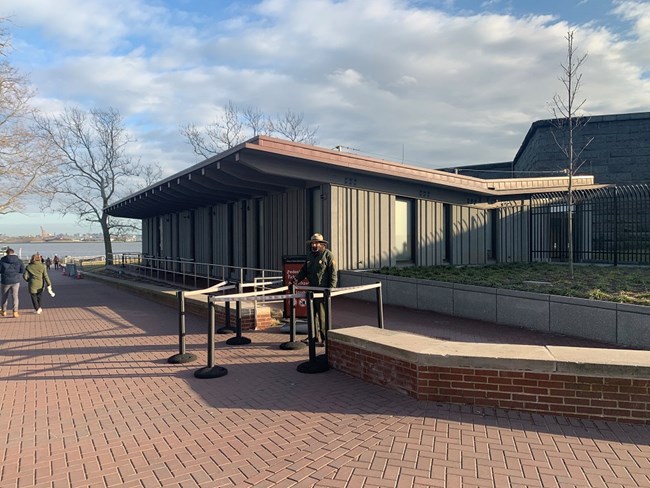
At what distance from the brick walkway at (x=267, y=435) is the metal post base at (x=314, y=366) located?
14 cm

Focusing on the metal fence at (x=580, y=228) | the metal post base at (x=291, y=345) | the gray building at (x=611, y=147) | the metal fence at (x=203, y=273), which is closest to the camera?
the metal post base at (x=291, y=345)

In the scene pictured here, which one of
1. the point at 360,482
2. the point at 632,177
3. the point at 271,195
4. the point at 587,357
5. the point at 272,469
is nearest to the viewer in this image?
the point at 360,482

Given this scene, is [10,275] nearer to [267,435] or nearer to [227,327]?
[227,327]

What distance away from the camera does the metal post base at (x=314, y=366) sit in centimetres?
587

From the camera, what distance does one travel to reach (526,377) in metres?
4.50

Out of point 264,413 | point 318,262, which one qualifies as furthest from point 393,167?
point 264,413

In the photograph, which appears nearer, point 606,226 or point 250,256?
point 250,256

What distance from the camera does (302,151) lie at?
38.4 ft

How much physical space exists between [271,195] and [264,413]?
11.4 m

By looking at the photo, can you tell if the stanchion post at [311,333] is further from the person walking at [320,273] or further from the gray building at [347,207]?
the gray building at [347,207]

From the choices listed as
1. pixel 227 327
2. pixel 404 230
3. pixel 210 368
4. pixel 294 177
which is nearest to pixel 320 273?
pixel 210 368

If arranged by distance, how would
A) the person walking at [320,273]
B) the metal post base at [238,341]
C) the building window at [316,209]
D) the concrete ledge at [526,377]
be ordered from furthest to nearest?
the building window at [316,209]
the metal post base at [238,341]
the person walking at [320,273]
the concrete ledge at [526,377]

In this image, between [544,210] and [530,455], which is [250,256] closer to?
[544,210]

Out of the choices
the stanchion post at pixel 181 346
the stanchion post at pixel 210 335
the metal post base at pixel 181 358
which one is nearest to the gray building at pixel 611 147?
the stanchion post at pixel 181 346
